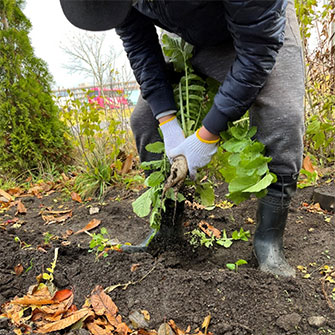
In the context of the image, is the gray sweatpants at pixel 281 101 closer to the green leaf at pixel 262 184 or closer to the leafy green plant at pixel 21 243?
the green leaf at pixel 262 184

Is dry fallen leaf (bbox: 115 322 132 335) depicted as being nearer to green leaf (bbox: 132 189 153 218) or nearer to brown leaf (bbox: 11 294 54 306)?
brown leaf (bbox: 11 294 54 306)

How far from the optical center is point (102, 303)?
1504mm

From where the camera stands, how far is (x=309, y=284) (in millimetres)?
1595

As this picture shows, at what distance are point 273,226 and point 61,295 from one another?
3.46 feet

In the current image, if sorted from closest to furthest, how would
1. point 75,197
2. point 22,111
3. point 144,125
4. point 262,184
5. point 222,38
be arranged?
point 262,184
point 222,38
point 144,125
point 75,197
point 22,111

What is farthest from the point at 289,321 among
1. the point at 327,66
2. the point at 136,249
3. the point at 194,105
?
the point at 327,66

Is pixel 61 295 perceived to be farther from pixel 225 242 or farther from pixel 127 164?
pixel 127 164

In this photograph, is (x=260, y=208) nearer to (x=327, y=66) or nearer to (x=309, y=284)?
(x=309, y=284)

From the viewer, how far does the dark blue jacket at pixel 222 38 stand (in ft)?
4.11

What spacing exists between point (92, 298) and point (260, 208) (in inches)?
35.8

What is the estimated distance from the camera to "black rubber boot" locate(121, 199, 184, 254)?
6.67ft

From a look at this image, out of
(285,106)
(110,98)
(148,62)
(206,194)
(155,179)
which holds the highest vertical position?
(148,62)

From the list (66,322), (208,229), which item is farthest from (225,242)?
(66,322)

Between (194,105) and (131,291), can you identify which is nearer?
(131,291)
